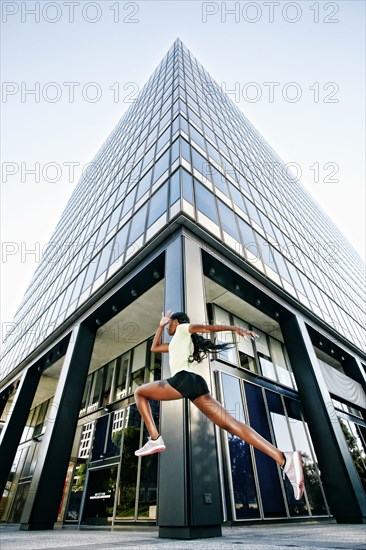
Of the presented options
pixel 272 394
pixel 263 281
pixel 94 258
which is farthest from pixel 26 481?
pixel 263 281

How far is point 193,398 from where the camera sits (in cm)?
294

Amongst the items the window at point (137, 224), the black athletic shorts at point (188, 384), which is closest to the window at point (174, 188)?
the window at point (137, 224)

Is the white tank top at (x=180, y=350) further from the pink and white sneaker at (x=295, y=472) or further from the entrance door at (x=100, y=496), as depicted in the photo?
the entrance door at (x=100, y=496)

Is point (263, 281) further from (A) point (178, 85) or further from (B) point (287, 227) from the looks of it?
(A) point (178, 85)

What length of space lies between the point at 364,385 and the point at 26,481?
1689 cm

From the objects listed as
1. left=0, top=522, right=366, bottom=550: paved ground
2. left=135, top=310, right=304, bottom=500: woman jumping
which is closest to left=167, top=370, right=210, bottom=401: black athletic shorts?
left=135, top=310, right=304, bottom=500: woman jumping

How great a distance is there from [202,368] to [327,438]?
5616 mm

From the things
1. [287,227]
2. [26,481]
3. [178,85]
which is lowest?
[26,481]

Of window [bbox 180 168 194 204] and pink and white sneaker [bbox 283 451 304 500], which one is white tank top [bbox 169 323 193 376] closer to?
pink and white sneaker [bbox 283 451 304 500]

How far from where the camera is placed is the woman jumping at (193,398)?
267cm

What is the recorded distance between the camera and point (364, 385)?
13.8 meters

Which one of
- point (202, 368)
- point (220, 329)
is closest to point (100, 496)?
point (202, 368)

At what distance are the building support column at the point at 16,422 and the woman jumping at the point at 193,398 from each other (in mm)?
12276

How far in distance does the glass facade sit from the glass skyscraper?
12 cm
